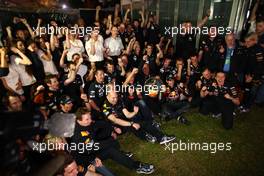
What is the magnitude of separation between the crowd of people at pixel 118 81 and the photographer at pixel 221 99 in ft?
0.08

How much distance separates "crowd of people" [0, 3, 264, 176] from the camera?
16.8ft

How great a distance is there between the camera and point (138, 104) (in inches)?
246

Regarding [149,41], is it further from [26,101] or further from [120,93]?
[26,101]

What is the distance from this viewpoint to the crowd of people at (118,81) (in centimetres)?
512

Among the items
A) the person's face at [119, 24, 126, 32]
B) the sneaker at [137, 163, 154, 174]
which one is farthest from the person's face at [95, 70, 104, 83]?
the person's face at [119, 24, 126, 32]

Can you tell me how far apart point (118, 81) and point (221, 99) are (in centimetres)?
277

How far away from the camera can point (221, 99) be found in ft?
21.9

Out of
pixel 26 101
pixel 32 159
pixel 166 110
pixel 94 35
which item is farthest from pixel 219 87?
pixel 32 159

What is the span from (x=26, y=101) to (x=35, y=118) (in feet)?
11.1

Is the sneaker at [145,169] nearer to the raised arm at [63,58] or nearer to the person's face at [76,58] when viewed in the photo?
the person's face at [76,58]

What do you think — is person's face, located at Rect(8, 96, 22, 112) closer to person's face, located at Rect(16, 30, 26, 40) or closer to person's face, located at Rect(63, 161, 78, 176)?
person's face, located at Rect(63, 161, 78, 176)

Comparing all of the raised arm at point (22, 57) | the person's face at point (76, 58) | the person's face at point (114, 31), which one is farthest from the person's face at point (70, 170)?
the person's face at point (114, 31)

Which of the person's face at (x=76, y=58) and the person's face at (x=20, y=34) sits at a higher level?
the person's face at (x=20, y=34)

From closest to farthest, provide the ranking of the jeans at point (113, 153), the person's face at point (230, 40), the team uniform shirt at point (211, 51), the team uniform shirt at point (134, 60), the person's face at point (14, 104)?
the person's face at point (14, 104)
the jeans at point (113, 153)
the person's face at point (230, 40)
the team uniform shirt at point (211, 51)
the team uniform shirt at point (134, 60)
